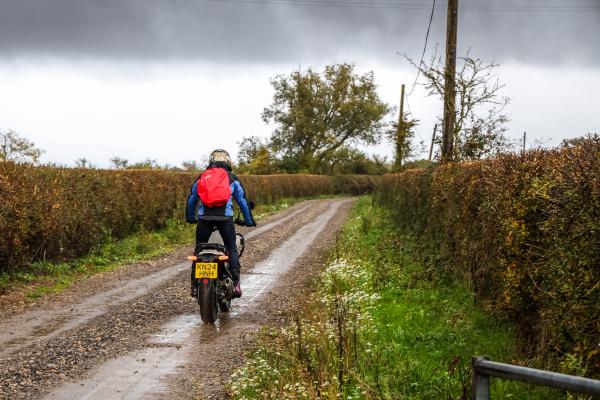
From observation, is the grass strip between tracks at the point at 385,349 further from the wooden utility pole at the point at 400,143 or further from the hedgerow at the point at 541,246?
the wooden utility pole at the point at 400,143

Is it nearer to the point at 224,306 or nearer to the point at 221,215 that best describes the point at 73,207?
the point at 224,306

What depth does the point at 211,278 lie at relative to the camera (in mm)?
8359

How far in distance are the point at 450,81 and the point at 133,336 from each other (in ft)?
39.9

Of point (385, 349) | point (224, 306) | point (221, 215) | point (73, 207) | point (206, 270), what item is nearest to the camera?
point (385, 349)

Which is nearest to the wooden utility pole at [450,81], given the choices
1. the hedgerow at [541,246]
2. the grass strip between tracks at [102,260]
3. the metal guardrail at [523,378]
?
the hedgerow at [541,246]

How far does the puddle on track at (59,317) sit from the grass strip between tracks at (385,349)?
282cm

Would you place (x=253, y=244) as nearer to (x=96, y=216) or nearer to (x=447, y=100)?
(x=96, y=216)

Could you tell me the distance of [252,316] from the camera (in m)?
9.18

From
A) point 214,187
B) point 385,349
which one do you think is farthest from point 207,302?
point 385,349

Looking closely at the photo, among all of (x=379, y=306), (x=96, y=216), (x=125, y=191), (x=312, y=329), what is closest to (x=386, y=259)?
(x=379, y=306)

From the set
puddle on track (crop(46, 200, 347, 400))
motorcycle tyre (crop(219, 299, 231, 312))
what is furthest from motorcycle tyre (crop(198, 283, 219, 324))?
motorcycle tyre (crop(219, 299, 231, 312))

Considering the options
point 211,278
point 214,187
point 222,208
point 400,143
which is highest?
point 400,143

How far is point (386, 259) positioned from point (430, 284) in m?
2.69

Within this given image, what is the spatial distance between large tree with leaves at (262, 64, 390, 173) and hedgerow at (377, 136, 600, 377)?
5844cm
